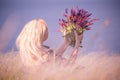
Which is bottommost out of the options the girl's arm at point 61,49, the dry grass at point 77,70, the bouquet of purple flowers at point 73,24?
the dry grass at point 77,70

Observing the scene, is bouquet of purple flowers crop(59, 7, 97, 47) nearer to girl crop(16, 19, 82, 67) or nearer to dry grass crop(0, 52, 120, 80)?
girl crop(16, 19, 82, 67)

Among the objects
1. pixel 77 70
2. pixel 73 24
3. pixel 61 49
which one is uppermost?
pixel 73 24

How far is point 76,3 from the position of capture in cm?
238

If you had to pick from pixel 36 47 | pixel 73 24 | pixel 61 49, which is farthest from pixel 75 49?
pixel 36 47

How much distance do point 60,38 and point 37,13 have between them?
13.0 inches

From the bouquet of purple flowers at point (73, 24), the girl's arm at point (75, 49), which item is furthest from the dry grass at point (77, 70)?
the bouquet of purple flowers at point (73, 24)

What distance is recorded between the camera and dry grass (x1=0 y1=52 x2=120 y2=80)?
2.28 meters

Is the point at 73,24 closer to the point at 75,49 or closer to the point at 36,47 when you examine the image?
the point at 75,49

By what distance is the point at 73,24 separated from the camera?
2.33 meters

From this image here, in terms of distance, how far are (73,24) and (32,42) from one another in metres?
0.42

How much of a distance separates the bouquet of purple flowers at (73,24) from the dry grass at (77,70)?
0.74 ft

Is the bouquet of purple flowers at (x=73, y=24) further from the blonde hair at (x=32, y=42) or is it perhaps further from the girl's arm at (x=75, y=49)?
the blonde hair at (x=32, y=42)

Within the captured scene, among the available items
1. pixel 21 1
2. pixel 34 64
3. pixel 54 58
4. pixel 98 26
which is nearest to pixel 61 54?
pixel 54 58

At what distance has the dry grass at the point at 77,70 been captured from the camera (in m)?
2.28
